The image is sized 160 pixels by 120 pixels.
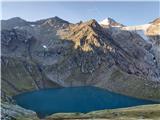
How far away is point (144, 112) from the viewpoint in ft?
569

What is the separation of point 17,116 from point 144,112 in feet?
209

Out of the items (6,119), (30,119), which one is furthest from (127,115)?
(6,119)

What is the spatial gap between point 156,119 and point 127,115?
20.1 metres

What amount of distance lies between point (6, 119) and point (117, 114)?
55324 mm

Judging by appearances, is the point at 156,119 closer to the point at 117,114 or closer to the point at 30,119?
the point at 117,114

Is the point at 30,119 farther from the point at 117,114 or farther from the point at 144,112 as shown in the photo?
the point at 144,112

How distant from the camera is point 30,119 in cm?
16475

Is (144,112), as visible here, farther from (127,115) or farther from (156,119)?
(156,119)

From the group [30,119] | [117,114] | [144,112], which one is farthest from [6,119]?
[144,112]

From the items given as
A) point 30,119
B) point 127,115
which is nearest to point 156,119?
point 127,115

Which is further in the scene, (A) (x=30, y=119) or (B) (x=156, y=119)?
(A) (x=30, y=119)

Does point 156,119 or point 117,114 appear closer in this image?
point 156,119

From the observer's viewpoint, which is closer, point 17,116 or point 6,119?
point 6,119

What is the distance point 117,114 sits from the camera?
172 m
